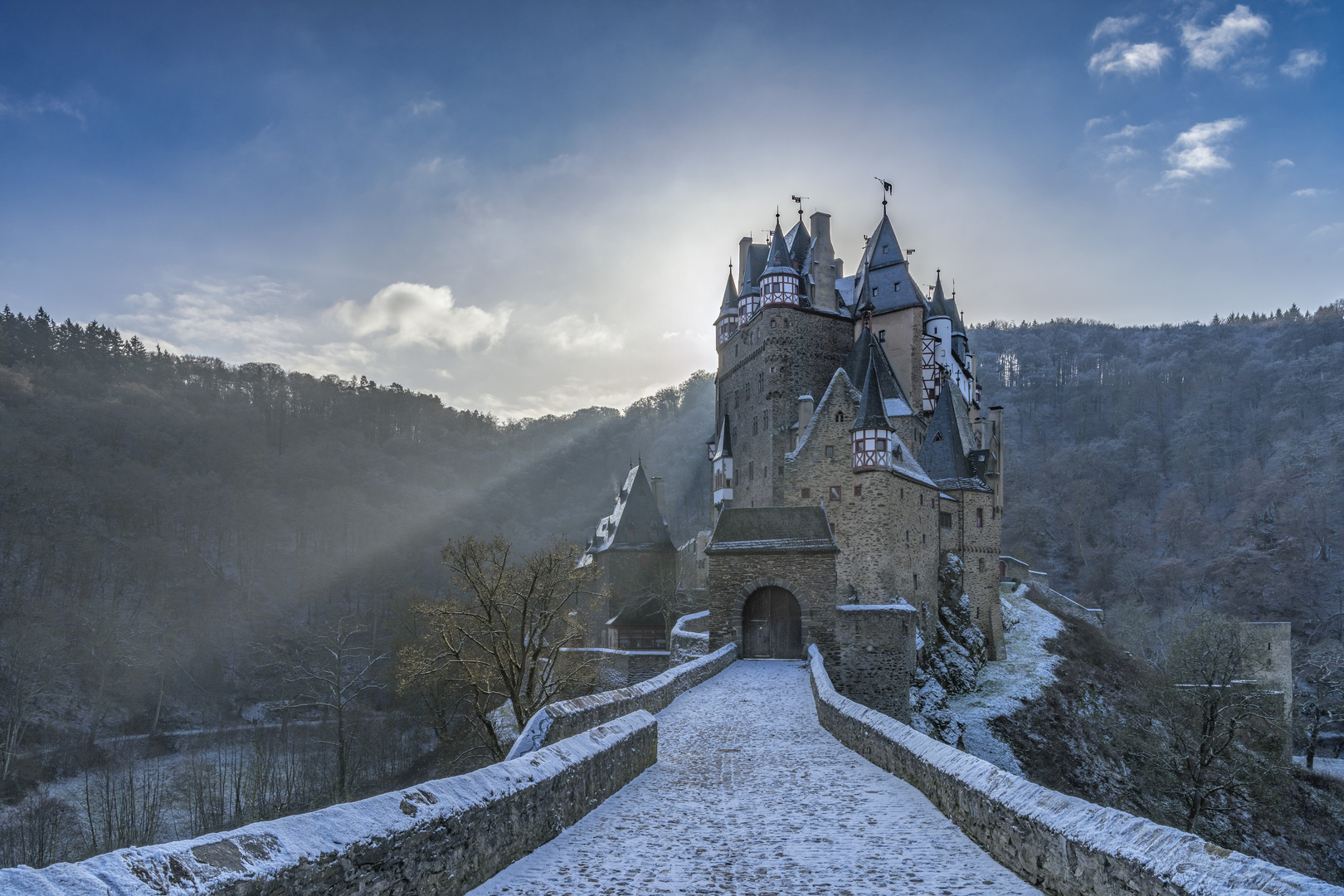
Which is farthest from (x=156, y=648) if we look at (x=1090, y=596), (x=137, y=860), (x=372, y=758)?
(x=1090, y=596)

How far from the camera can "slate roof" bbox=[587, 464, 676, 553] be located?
4581cm

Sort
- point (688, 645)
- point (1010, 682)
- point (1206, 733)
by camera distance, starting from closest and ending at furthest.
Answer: point (688, 645)
point (1206, 733)
point (1010, 682)

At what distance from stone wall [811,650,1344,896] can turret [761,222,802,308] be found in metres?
34.6

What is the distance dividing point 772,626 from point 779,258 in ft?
75.2

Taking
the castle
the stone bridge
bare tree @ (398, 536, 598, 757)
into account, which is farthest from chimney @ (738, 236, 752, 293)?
the stone bridge

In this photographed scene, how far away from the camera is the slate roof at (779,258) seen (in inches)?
1639

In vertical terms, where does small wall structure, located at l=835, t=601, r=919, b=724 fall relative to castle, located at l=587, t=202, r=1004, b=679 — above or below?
below

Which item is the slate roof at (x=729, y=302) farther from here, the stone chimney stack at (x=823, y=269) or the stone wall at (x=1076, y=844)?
the stone wall at (x=1076, y=844)

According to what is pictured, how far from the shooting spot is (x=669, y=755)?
10.7 metres

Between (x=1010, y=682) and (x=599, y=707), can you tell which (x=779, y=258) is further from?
(x=599, y=707)

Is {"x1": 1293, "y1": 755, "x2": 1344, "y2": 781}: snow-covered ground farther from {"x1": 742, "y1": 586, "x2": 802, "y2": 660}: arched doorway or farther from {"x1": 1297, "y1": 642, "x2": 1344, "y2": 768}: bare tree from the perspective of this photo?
{"x1": 742, "y1": 586, "x2": 802, "y2": 660}: arched doorway

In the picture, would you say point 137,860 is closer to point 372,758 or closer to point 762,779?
point 762,779

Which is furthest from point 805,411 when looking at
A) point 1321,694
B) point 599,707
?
point 1321,694

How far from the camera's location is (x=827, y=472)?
33.2 m
